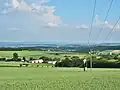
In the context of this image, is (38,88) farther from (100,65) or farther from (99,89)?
(100,65)

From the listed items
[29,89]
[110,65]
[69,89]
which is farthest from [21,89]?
[110,65]

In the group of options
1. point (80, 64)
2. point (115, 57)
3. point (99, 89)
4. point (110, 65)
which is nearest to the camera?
point (99, 89)

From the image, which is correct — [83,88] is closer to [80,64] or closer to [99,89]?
[99,89]

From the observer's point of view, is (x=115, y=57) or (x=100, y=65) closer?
(x=100, y=65)

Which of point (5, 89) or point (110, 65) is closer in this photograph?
point (5, 89)

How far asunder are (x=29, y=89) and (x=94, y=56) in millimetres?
34083

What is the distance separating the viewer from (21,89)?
57.7ft

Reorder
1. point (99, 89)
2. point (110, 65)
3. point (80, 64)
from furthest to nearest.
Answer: point (80, 64)
point (110, 65)
point (99, 89)

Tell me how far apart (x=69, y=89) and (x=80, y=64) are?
90.7ft

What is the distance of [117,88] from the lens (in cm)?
1742

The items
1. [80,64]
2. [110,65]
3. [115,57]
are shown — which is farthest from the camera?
[115,57]

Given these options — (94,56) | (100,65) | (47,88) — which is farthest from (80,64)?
(47,88)

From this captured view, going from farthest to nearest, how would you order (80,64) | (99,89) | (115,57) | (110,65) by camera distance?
1. (115,57)
2. (80,64)
3. (110,65)
4. (99,89)

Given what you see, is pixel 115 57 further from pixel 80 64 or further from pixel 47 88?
pixel 47 88
